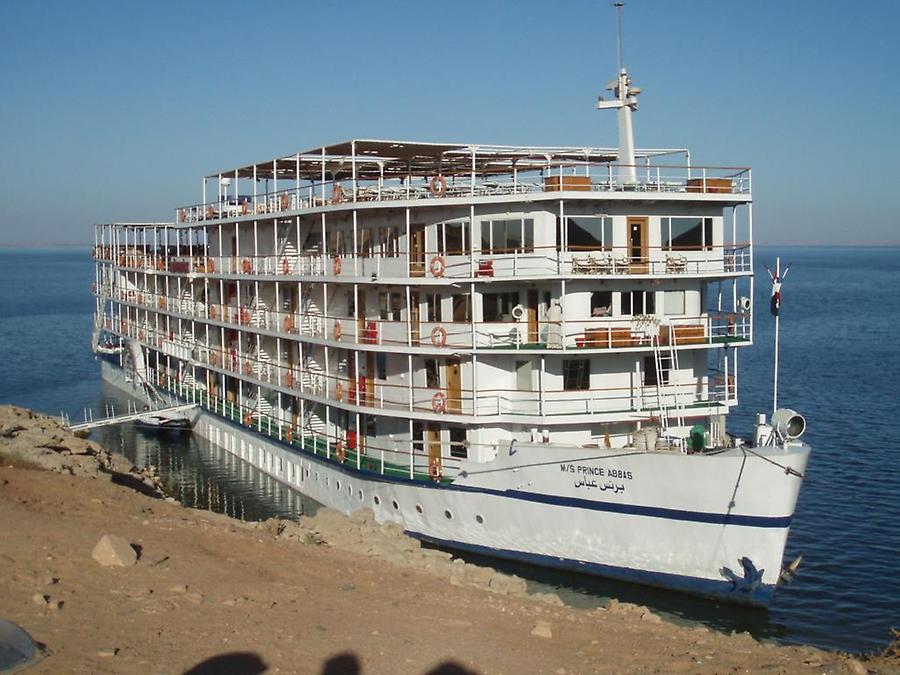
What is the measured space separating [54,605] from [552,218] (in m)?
14.7

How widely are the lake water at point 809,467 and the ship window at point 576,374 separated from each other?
184 inches

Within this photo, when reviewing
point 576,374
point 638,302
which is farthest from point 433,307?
point 638,302

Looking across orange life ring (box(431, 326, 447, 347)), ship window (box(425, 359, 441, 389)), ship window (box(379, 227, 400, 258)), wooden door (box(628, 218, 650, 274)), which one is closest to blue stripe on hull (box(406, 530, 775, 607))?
ship window (box(425, 359, 441, 389))

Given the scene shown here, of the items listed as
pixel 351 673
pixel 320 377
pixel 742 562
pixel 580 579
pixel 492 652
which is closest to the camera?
pixel 351 673

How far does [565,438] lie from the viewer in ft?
79.8

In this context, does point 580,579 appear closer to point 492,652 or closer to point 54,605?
point 492,652

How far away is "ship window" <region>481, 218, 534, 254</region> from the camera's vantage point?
79.4ft

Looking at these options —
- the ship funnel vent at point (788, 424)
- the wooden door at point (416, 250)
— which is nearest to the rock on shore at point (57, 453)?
the wooden door at point (416, 250)

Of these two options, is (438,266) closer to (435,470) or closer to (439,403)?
(439,403)

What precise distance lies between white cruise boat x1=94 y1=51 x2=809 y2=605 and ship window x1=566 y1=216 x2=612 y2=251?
0.05 m

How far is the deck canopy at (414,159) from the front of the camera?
2800cm

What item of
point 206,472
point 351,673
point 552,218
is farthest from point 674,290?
point 206,472

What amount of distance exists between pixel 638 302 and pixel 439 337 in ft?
16.9

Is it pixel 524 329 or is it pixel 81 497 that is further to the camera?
pixel 524 329
